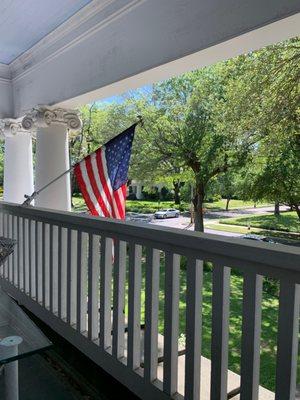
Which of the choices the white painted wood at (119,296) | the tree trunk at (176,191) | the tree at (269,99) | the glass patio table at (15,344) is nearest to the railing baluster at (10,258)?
the white painted wood at (119,296)

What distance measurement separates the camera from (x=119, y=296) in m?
1.95

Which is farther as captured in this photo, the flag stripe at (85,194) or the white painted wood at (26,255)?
the white painted wood at (26,255)

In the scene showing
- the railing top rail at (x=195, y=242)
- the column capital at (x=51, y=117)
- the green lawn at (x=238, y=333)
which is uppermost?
the column capital at (x=51, y=117)

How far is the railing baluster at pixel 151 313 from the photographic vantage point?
1.68 metres

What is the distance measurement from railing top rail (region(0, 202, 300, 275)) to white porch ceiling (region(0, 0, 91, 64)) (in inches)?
77.0

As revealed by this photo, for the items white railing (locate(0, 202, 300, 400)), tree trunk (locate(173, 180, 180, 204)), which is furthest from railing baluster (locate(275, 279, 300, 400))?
tree trunk (locate(173, 180, 180, 204))

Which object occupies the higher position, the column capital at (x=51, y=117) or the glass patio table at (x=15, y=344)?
the column capital at (x=51, y=117)

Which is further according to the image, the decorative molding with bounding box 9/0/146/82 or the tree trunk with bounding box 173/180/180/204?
the tree trunk with bounding box 173/180/180/204

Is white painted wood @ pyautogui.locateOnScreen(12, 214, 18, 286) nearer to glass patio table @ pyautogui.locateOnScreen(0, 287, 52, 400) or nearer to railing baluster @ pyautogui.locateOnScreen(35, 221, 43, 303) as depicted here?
railing baluster @ pyautogui.locateOnScreen(35, 221, 43, 303)

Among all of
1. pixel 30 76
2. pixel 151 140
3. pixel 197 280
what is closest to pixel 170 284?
pixel 197 280

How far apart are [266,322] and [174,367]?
20.9 feet

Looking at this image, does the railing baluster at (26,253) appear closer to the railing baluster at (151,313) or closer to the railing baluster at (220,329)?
the railing baluster at (151,313)

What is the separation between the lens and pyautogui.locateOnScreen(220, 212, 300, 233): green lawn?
21.1m

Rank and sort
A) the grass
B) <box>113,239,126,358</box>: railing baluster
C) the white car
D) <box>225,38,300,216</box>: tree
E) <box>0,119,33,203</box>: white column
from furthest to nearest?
1. the grass
2. the white car
3. <box>225,38,300,216</box>: tree
4. <box>0,119,33,203</box>: white column
5. <box>113,239,126,358</box>: railing baluster
